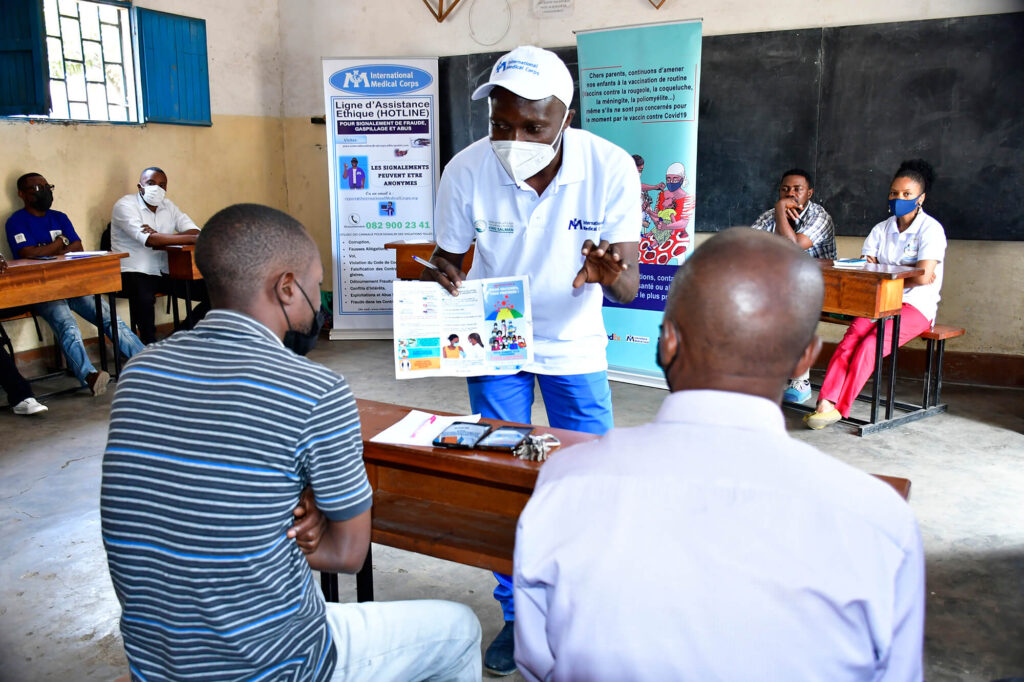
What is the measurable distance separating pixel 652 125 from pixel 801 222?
124 centimetres

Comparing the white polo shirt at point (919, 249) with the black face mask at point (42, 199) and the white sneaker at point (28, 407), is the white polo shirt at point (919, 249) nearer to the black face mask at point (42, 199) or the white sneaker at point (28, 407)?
the white sneaker at point (28, 407)

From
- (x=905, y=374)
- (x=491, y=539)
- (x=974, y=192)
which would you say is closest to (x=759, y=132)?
(x=974, y=192)

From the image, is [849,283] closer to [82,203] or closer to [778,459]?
[778,459]

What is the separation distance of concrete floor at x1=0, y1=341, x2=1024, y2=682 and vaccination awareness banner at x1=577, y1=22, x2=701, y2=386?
A: 73 cm

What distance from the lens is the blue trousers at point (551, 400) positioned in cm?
238

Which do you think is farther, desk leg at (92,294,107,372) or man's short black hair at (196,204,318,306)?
desk leg at (92,294,107,372)

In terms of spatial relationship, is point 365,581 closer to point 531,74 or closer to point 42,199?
point 531,74

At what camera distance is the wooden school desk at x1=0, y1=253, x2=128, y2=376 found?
495 centimetres

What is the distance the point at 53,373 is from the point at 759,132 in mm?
5755

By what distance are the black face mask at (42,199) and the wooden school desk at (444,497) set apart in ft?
15.3

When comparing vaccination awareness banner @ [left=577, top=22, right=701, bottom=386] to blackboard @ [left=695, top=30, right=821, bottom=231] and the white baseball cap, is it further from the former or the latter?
the white baseball cap

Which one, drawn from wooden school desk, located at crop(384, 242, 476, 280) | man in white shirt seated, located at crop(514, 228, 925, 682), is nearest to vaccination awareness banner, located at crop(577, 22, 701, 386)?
wooden school desk, located at crop(384, 242, 476, 280)

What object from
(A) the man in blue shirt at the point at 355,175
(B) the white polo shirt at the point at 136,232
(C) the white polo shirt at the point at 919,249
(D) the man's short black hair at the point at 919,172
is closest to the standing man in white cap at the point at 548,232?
(C) the white polo shirt at the point at 919,249

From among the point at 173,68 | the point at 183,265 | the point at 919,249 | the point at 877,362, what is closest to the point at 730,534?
the point at 877,362
